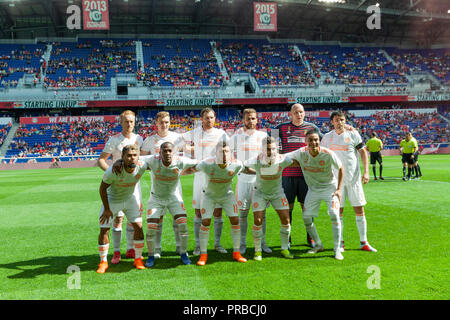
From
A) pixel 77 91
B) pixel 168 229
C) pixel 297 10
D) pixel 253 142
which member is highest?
pixel 297 10

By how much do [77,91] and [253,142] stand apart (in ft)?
124

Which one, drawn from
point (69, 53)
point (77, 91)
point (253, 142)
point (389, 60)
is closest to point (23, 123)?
point (77, 91)

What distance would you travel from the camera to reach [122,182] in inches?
201

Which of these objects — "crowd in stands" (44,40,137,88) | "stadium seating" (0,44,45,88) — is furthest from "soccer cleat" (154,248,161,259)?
"stadium seating" (0,44,45,88)

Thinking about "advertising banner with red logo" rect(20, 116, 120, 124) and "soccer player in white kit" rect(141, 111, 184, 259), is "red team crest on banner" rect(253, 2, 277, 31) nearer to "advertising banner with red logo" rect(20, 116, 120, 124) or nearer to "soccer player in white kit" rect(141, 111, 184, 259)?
"advertising banner with red logo" rect(20, 116, 120, 124)

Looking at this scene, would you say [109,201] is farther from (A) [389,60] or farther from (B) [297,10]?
(A) [389,60]

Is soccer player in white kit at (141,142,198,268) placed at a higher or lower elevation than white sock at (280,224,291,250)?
higher

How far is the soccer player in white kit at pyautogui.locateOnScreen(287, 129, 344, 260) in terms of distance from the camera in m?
5.37

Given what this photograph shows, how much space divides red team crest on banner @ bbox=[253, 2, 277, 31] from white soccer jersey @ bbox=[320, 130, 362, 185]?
35.4m

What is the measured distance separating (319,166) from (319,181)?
0.91 feet

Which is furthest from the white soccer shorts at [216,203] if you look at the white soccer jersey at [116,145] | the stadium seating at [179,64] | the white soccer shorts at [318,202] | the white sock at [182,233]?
the stadium seating at [179,64]

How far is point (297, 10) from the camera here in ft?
154

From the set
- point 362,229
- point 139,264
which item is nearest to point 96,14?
point 139,264

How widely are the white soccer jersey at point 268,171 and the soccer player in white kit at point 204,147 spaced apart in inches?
29.8
